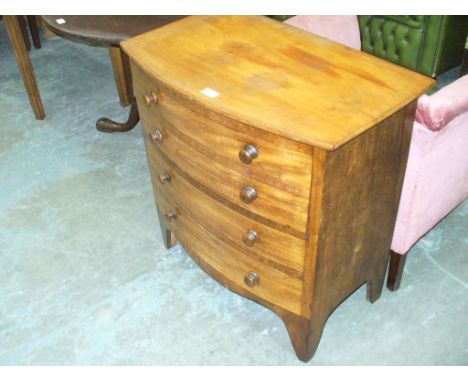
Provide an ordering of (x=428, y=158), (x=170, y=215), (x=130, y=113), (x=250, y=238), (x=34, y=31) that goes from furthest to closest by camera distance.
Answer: (x=34, y=31) → (x=130, y=113) → (x=170, y=215) → (x=428, y=158) → (x=250, y=238)

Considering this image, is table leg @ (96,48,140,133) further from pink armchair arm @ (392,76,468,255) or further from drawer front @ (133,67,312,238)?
pink armchair arm @ (392,76,468,255)

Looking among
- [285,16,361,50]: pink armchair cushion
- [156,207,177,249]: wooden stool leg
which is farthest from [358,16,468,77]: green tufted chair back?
[156,207,177,249]: wooden stool leg

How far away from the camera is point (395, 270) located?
233cm

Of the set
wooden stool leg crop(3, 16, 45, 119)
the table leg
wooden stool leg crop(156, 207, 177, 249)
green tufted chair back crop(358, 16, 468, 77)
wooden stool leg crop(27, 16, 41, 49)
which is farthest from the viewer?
wooden stool leg crop(27, 16, 41, 49)

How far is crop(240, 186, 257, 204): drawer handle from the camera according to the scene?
5.63 ft

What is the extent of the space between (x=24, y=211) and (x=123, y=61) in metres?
1.07

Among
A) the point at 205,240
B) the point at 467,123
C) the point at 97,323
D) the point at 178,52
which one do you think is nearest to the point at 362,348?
the point at 205,240

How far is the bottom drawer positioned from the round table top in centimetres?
86

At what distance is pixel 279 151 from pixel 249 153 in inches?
3.8

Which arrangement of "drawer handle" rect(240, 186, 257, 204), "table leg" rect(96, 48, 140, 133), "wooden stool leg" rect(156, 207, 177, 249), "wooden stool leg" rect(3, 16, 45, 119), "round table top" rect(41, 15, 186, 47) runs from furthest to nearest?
"table leg" rect(96, 48, 140, 133) < "wooden stool leg" rect(3, 16, 45, 119) < "round table top" rect(41, 15, 186, 47) < "wooden stool leg" rect(156, 207, 177, 249) < "drawer handle" rect(240, 186, 257, 204)

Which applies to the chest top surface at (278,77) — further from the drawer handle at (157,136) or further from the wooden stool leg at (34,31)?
the wooden stool leg at (34,31)

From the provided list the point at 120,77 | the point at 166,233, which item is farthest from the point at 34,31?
the point at 166,233

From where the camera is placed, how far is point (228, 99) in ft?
5.41

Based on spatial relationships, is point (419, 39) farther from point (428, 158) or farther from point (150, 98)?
point (150, 98)
